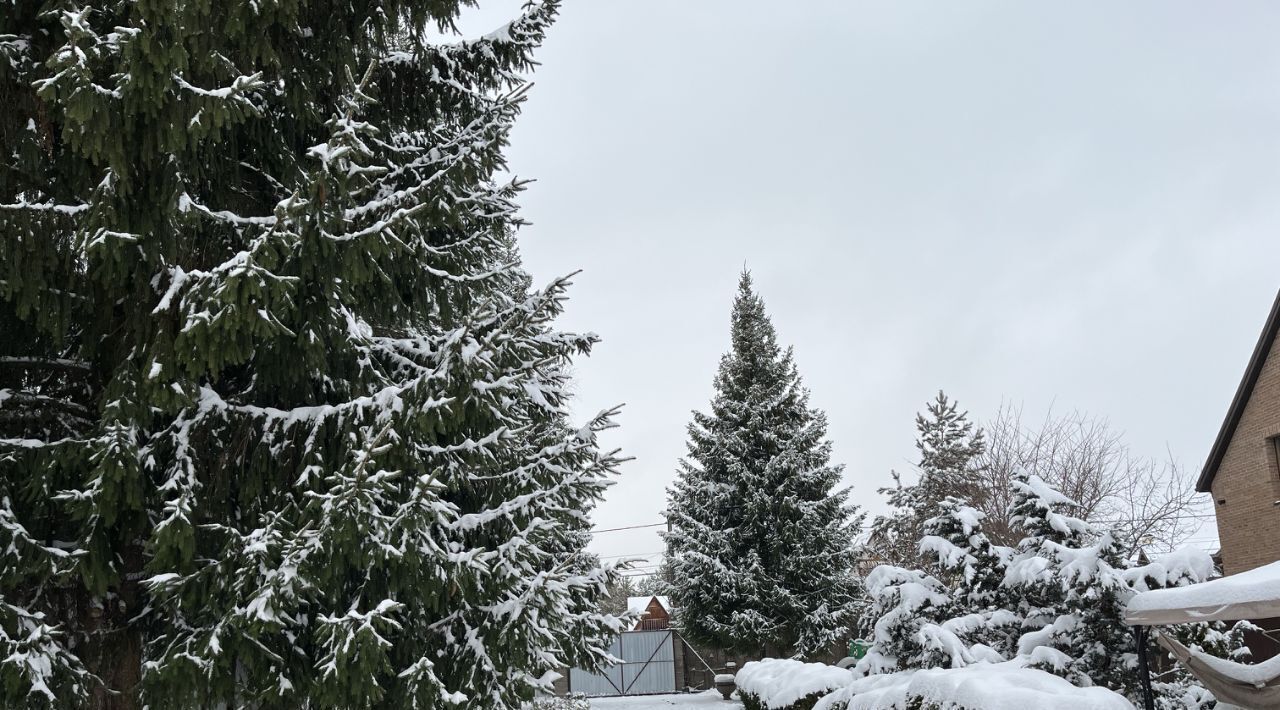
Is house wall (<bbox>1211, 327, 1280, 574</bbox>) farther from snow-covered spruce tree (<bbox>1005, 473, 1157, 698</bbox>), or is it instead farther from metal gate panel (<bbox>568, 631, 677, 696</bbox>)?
metal gate panel (<bbox>568, 631, 677, 696</bbox>)

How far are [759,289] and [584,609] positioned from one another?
2127 centimetres

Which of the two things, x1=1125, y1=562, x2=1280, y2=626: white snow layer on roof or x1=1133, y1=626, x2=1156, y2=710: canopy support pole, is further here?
x1=1133, y1=626, x2=1156, y2=710: canopy support pole

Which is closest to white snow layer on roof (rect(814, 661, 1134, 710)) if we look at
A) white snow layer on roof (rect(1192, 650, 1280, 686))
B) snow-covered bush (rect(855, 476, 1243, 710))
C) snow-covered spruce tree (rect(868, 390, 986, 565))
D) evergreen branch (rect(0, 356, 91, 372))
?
snow-covered bush (rect(855, 476, 1243, 710))

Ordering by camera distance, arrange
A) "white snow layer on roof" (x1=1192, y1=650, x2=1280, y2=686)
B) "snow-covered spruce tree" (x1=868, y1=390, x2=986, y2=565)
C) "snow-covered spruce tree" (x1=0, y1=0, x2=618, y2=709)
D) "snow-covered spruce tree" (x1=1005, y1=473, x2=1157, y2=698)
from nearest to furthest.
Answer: "snow-covered spruce tree" (x1=0, y1=0, x2=618, y2=709) → "white snow layer on roof" (x1=1192, y1=650, x2=1280, y2=686) → "snow-covered spruce tree" (x1=1005, y1=473, x2=1157, y2=698) → "snow-covered spruce tree" (x1=868, y1=390, x2=986, y2=565)

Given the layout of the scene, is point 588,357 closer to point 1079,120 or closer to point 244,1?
point 244,1

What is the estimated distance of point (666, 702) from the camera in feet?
81.4

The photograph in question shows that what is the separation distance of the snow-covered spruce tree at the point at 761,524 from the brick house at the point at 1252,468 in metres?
8.27

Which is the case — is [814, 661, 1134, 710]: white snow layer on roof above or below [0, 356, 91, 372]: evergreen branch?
below

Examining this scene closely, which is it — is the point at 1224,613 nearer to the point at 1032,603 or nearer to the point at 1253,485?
the point at 1032,603

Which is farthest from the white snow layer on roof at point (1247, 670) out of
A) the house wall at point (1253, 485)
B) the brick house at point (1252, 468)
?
the house wall at point (1253, 485)

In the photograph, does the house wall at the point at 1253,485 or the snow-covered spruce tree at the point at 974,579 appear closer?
the snow-covered spruce tree at the point at 974,579

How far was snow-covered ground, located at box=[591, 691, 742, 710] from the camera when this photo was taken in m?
22.3

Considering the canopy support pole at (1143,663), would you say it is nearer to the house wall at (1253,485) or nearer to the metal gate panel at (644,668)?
the house wall at (1253,485)

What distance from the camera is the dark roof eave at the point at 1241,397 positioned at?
17172 millimetres
